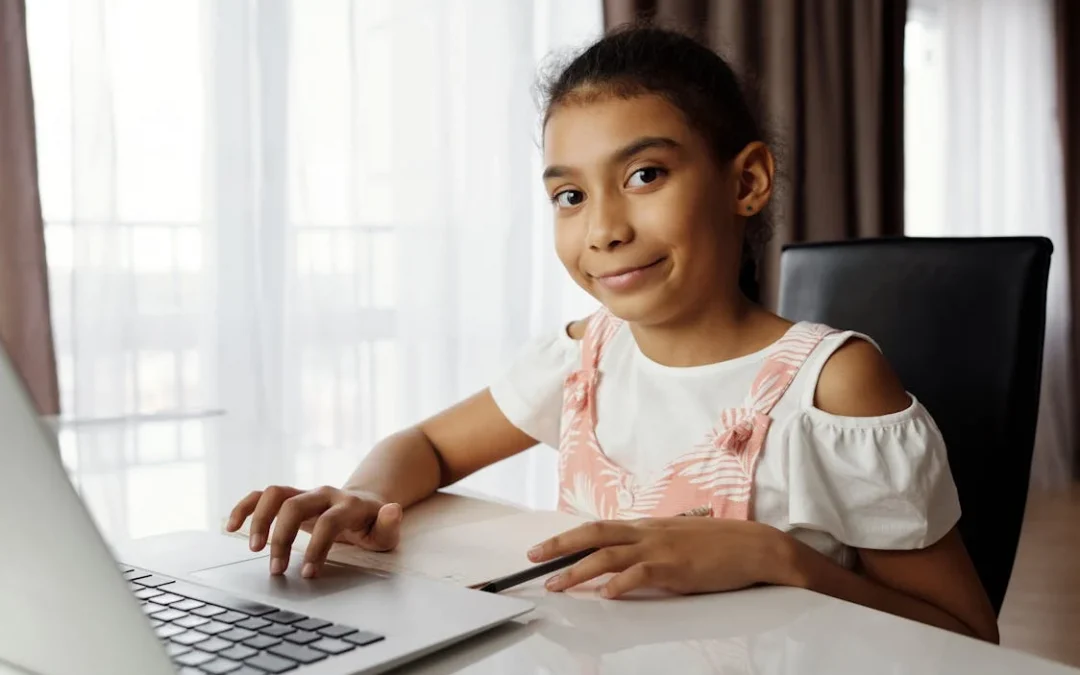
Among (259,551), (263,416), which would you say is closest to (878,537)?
(259,551)

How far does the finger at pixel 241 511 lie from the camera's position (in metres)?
0.79

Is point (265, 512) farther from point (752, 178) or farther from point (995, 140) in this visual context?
point (995, 140)

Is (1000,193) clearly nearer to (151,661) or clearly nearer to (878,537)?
(878,537)

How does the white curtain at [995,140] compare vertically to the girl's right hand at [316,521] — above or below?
above

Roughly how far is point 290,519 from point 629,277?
0.40 meters

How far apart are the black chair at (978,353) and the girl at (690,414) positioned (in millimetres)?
201

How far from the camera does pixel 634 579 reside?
0.64 m

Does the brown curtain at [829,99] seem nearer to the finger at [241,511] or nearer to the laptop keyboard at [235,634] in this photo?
the finger at [241,511]

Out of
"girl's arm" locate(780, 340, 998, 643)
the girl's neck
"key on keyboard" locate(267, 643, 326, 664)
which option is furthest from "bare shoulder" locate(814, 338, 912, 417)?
"key on keyboard" locate(267, 643, 326, 664)

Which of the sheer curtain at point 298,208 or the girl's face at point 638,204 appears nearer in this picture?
the girl's face at point 638,204

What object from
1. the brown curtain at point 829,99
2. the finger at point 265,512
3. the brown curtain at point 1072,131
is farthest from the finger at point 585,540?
the brown curtain at point 1072,131

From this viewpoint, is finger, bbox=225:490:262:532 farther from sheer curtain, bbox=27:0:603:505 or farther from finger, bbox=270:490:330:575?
sheer curtain, bbox=27:0:603:505

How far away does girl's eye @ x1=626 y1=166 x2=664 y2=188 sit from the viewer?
3.11ft

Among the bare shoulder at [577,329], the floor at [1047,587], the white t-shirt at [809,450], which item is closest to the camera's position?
the white t-shirt at [809,450]
